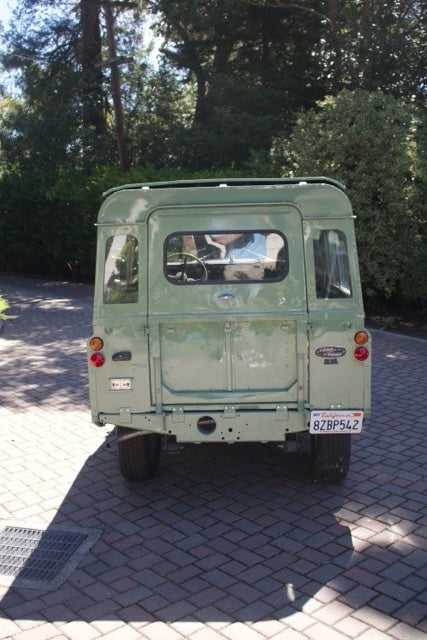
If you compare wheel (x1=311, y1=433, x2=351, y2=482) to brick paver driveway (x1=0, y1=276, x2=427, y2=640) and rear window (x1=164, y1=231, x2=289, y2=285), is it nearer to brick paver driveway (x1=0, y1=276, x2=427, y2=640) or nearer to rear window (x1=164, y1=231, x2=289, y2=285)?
brick paver driveway (x1=0, y1=276, x2=427, y2=640)

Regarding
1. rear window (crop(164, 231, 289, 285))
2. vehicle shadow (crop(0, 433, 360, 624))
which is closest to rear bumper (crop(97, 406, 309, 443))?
vehicle shadow (crop(0, 433, 360, 624))

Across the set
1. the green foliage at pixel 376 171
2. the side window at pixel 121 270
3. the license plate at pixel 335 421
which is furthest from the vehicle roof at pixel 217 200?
the green foliage at pixel 376 171

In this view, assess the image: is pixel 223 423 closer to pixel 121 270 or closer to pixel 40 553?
pixel 121 270

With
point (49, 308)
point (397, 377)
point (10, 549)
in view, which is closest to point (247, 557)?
point (10, 549)

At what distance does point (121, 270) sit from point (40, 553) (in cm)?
211

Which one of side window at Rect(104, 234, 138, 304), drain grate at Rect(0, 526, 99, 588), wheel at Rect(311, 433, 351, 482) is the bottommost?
drain grate at Rect(0, 526, 99, 588)

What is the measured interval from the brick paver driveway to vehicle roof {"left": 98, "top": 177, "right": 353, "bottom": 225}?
2.22 m

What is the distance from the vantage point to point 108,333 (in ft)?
16.8

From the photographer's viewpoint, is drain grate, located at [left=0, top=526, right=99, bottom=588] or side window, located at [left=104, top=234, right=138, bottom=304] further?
side window, located at [left=104, top=234, right=138, bottom=304]

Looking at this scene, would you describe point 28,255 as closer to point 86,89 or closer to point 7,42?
point 86,89

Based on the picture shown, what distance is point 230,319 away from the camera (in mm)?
5105

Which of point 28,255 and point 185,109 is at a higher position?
point 185,109

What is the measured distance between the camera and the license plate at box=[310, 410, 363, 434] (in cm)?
506

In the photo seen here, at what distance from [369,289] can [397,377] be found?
12.2 feet
